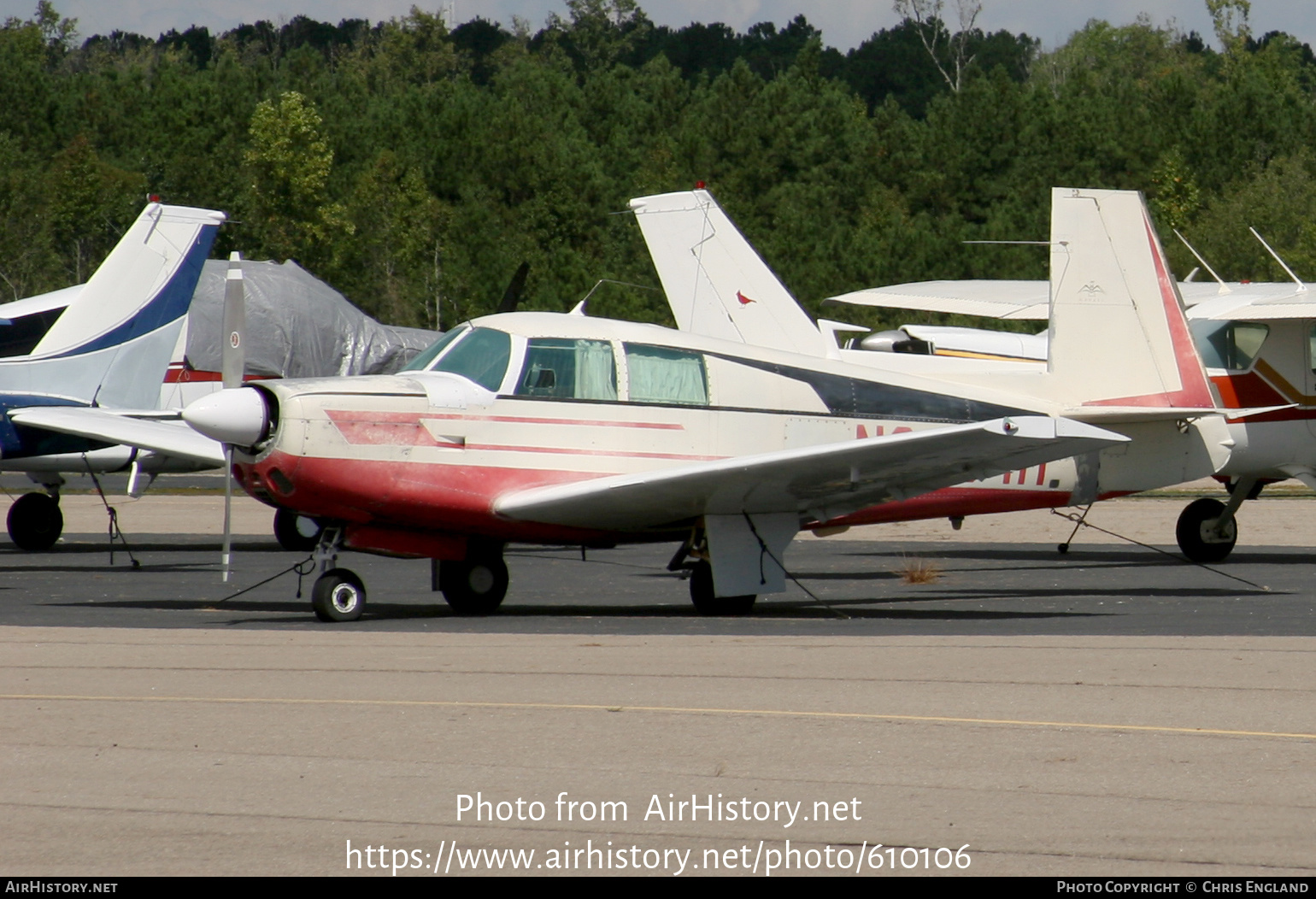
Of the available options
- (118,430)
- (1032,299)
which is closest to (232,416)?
(118,430)

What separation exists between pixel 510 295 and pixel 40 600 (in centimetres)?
489

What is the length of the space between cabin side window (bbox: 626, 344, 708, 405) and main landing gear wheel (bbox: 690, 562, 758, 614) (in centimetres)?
133

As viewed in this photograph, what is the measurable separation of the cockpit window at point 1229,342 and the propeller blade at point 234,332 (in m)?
9.62

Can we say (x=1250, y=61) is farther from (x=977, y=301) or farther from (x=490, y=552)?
(x=490, y=552)

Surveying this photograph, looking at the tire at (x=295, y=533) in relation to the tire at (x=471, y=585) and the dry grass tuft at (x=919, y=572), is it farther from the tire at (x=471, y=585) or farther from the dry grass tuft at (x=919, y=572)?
the dry grass tuft at (x=919, y=572)

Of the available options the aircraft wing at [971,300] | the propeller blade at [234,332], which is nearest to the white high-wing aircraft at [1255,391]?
the aircraft wing at [971,300]

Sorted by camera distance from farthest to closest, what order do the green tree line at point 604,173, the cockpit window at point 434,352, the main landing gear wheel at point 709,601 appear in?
the green tree line at point 604,173
the main landing gear wheel at point 709,601
the cockpit window at point 434,352

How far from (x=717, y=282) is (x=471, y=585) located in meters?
5.53

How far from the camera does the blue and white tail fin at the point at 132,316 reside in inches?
734

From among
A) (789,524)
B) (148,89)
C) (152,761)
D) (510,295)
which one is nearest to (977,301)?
(510,295)

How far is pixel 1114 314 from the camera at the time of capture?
14.0m

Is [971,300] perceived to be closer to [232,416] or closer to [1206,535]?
[1206,535]

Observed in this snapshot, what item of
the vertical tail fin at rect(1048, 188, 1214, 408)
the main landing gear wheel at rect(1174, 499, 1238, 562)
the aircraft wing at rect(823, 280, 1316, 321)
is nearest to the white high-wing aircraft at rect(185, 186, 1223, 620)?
the vertical tail fin at rect(1048, 188, 1214, 408)

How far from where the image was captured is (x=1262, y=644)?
32.6ft
